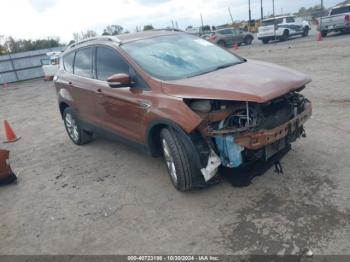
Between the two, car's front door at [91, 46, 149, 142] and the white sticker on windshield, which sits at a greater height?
the white sticker on windshield

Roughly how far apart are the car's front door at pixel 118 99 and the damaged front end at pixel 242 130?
0.87 metres

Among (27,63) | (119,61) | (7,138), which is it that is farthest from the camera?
(27,63)

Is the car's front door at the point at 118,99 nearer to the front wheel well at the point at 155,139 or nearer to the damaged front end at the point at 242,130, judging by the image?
the front wheel well at the point at 155,139

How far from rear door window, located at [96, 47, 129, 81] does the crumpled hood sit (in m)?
0.92

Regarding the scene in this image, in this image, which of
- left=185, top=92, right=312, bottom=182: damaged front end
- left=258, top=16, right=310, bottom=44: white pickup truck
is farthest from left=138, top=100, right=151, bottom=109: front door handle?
left=258, top=16, right=310, bottom=44: white pickup truck

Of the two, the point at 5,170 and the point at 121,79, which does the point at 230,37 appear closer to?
the point at 5,170

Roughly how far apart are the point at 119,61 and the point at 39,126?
5.17 meters

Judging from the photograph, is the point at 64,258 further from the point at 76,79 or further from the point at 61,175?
the point at 76,79

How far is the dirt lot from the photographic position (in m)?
3.32

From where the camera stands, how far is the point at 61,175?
5539 millimetres

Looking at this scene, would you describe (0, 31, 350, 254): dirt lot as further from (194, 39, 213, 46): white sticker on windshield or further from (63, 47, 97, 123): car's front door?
(194, 39, 213, 46): white sticker on windshield

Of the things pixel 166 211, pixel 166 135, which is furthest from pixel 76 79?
pixel 166 211

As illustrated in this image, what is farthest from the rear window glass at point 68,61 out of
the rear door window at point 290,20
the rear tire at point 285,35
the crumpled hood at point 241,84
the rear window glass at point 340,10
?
the rear door window at point 290,20

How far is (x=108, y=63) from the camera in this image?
5.05 meters
